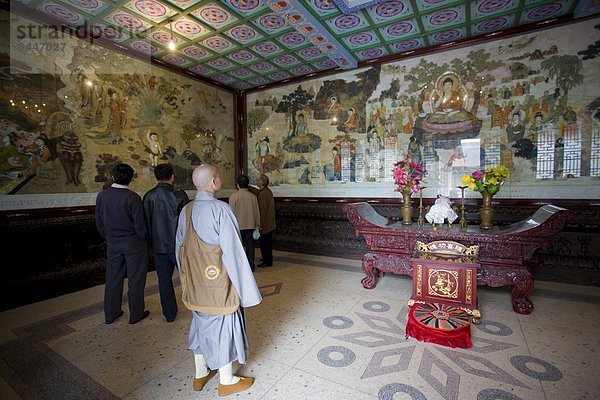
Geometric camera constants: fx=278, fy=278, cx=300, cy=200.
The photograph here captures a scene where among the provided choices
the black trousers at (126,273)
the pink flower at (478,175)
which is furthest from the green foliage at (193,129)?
the pink flower at (478,175)

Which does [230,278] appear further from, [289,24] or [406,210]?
[289,24]

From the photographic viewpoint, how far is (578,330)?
291 cm

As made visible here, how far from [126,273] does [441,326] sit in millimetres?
3473

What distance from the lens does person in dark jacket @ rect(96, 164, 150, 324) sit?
3.04 m

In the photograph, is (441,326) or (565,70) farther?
(565,70)

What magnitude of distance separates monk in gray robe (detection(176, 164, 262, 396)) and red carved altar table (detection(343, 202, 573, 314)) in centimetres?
257

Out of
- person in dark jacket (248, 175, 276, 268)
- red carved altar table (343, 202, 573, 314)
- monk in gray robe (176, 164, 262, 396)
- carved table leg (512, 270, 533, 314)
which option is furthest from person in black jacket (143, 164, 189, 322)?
carved table leg (512, 270, 533, 314)

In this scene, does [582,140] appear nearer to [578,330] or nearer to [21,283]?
[578,330]

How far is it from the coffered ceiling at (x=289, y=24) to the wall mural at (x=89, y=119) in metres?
0.57

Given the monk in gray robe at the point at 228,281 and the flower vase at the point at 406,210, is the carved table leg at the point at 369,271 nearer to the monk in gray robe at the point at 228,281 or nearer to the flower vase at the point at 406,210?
the flower vase at the point at 406,210

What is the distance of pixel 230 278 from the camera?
1910 mm

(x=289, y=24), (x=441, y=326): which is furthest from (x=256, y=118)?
(x=441, y=326)

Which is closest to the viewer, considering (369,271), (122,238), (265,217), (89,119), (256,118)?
(122,238)

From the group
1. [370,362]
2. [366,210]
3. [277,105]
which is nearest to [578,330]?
[370,362]
